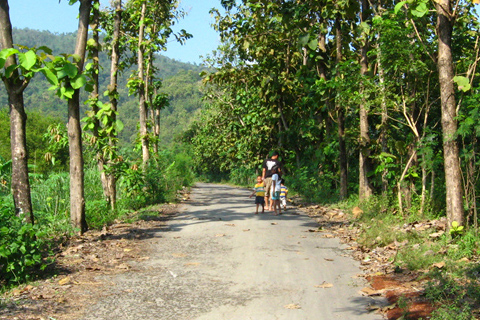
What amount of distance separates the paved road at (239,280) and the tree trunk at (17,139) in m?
2.20

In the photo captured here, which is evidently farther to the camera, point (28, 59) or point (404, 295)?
point (28, 59)

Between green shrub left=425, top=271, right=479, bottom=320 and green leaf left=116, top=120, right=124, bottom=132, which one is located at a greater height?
green leaf left=116, top=120, right=124, bottom=132

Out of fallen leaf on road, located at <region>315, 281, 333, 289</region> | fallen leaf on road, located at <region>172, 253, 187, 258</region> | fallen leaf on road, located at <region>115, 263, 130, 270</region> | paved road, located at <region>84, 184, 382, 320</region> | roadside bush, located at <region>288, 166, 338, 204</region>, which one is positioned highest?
roadside bush, located at <region>288, 166, 338, 204</region>

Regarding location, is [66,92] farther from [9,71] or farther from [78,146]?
[78,146]

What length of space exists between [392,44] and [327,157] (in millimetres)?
9984

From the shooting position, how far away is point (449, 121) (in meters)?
9.29

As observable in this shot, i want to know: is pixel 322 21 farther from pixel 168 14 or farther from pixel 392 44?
pixel 168 14

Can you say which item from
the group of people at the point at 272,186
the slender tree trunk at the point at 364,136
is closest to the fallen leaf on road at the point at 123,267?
the group of people at the point at 272,186

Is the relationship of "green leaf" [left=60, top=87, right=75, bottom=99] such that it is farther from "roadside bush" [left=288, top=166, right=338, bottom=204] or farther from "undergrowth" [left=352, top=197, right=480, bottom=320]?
"roadside bush" [left=288, top=166, right=338, bottom=204]

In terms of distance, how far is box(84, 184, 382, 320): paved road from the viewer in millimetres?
6184

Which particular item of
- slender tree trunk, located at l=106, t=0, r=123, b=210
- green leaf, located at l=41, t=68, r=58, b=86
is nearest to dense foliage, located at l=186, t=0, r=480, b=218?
slender tree trunk, located at l=106, t=0, r=123, b=210

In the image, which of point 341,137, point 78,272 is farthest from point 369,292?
point 341,137

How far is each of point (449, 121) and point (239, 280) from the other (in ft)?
16.0

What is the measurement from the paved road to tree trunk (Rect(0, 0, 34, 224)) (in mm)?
2203
